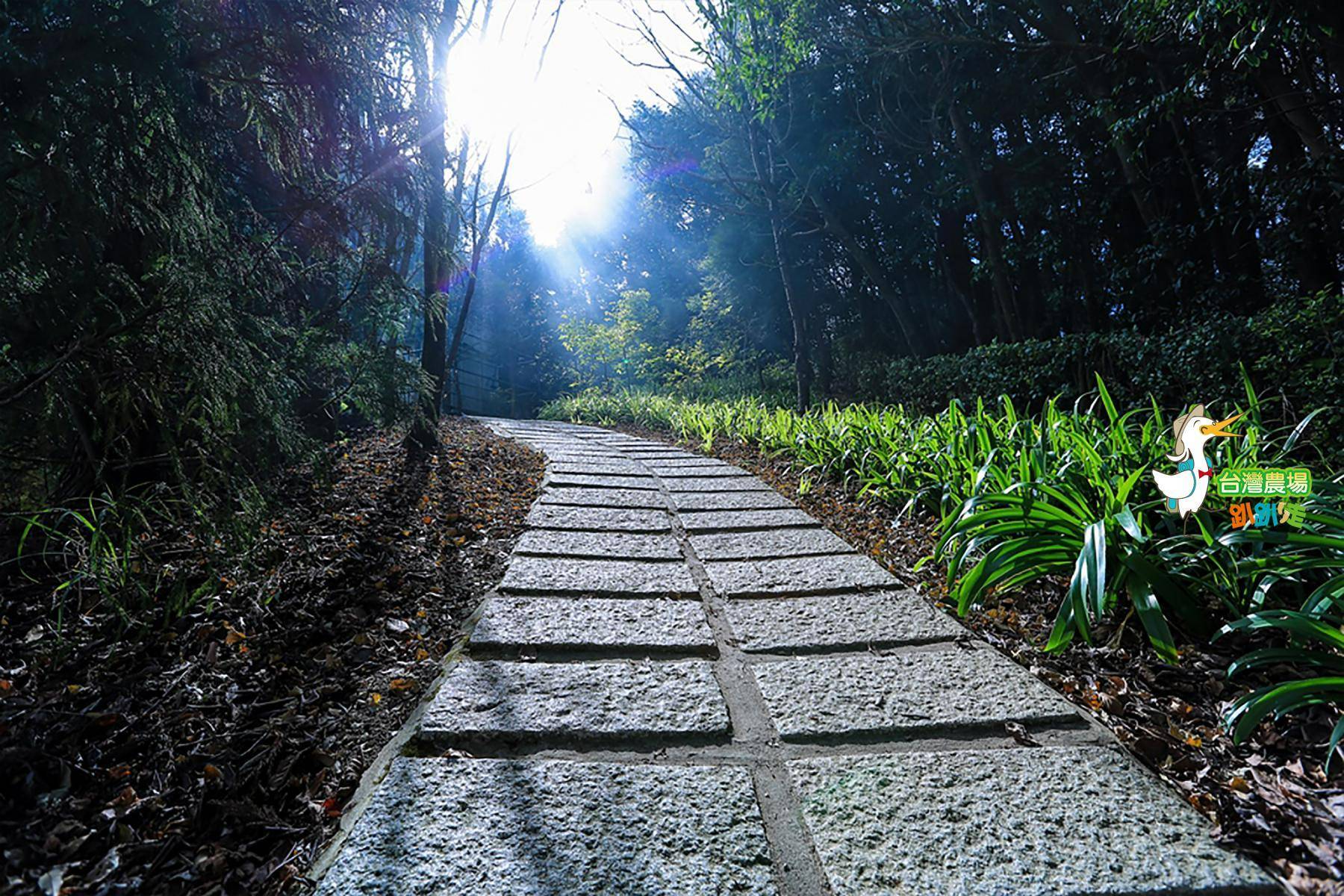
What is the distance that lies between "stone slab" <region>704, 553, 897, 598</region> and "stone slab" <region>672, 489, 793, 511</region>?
1.00 m

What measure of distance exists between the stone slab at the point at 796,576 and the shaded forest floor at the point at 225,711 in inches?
35.2

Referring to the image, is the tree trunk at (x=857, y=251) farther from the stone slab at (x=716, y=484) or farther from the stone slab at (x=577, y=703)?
the stone slab at (x=577, y=703)

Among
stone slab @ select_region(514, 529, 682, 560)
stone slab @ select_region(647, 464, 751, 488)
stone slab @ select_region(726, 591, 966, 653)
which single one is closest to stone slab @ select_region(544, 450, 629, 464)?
stone slab @ select_region(647, 464, 751, 488)

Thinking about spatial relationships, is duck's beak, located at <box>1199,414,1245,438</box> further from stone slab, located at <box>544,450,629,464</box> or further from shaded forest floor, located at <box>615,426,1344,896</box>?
stone slab, located at <box>544,450,629,464</box>

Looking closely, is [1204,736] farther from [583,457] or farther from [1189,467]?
[583,457]

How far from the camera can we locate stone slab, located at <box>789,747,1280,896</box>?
87cm

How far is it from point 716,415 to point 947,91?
179 inches

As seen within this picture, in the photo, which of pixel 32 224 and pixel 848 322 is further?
Answer: pixel 848 322

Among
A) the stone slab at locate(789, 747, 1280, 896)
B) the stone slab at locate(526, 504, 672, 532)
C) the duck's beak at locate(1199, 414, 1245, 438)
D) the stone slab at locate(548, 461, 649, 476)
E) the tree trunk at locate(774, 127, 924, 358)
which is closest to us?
the stone slab at locate(789, 747, 1280, 896)

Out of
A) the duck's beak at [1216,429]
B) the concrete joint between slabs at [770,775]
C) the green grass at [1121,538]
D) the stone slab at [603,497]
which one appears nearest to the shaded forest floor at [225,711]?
the concrete joint between slabs at [770,775]

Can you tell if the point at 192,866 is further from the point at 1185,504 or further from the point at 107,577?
the point at 1185,504

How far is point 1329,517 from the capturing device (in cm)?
134

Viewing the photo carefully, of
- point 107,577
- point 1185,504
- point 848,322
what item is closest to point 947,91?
point 848,322

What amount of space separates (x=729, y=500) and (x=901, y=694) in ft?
7.73
